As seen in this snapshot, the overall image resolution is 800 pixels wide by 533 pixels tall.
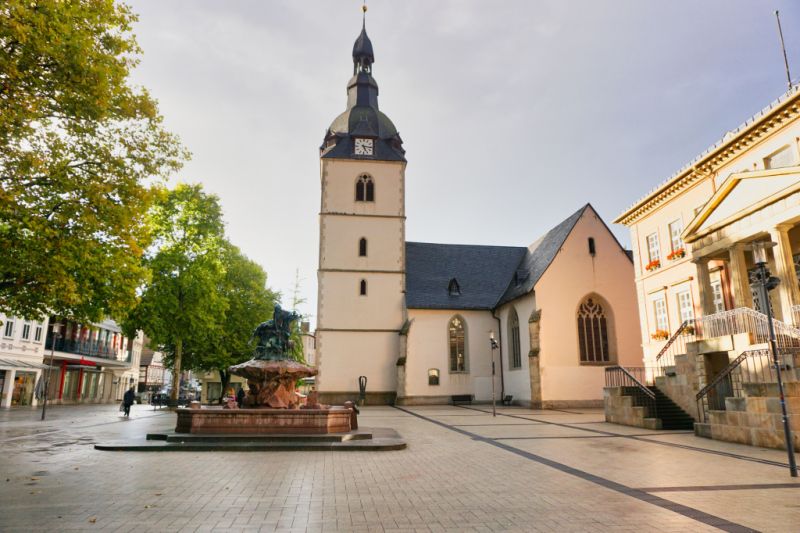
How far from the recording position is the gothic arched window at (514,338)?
33.2m

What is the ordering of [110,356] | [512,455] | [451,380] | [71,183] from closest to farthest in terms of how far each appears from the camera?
[512,455] < [71,183] < [451,380] < [110,356]

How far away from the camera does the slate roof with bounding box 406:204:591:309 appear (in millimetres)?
35113

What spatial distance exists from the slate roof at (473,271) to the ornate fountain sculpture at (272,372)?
20296mm

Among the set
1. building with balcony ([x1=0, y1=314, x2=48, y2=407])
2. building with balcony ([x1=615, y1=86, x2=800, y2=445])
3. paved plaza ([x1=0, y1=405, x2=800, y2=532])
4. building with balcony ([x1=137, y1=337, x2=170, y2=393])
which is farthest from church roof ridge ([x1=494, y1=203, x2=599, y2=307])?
building with balcony ([x1=137, y1=337, x2=170, y2=393])

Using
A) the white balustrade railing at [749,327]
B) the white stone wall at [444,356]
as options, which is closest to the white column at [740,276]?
the white balustrade railing at [749,327]

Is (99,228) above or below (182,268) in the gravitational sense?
below

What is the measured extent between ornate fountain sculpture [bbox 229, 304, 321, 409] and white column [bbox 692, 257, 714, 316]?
1394cm

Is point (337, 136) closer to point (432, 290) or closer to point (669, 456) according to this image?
point (432, 290)

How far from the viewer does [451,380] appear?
3503 cm

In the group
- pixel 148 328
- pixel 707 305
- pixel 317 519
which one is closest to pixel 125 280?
pixel 317 519

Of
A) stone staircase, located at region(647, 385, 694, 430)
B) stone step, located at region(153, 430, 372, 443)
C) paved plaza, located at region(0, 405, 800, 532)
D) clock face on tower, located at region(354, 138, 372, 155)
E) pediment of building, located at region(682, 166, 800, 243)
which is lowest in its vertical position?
paved plaza, located at region(0, 405, 800, 532)

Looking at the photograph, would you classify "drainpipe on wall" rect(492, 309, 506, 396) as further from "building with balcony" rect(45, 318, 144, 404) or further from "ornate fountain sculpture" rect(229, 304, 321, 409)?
"building with balcony" rect(45, 318, 144, 404)

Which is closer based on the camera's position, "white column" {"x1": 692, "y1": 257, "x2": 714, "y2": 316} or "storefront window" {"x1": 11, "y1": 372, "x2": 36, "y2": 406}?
"white column" {"x1": 692, "y1": 257, "x2": 714, "y2": 316}

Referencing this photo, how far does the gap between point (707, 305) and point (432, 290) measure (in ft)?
67.5
